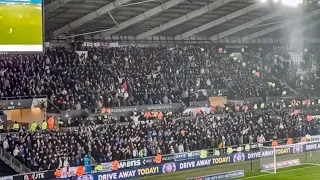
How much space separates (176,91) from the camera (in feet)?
135

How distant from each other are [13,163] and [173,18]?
17722 mm

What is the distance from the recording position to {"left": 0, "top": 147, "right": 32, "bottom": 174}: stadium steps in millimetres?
27453

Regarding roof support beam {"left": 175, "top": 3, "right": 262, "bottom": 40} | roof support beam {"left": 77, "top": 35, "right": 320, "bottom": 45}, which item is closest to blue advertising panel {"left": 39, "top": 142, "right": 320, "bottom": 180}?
roof support beam {"left": 175, "top": 3, "right": 262, "bottom": 40}

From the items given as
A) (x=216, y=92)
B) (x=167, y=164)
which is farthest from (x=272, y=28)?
(x=167, y=164)

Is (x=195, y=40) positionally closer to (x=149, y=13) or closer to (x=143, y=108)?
(x=149, y=13)

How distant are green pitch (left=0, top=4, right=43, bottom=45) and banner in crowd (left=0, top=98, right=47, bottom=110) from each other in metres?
15.6

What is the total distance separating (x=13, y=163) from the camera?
27531 mm

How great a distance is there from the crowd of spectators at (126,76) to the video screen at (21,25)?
15647mm

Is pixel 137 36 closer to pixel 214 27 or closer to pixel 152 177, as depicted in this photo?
pixel 214 27

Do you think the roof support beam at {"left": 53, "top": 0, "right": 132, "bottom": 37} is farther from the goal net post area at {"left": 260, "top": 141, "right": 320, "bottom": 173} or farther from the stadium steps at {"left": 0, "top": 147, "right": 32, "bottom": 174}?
the goal net post area at {"left": 260, "top": 141, "right": 320, "bottom": 173}

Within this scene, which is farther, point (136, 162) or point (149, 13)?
point (149, 13)

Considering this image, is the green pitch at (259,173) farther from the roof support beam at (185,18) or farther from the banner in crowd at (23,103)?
the roof support beam at (185,18)

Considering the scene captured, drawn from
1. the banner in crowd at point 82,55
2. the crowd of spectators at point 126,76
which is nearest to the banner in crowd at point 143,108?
the crowd of spectators at point 126,76

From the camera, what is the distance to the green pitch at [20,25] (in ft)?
55.8
